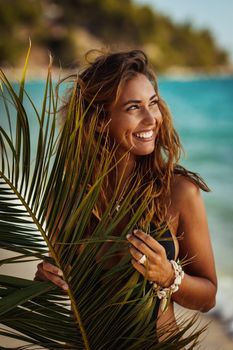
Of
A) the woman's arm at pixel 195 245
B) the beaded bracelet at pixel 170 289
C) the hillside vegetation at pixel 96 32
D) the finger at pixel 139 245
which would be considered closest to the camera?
the finger at pixel 139 245

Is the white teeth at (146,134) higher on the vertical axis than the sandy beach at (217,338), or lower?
lower

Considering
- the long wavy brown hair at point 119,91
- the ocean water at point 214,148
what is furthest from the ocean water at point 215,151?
the long wavy brown hair at point 119,91

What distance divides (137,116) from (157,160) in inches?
5.5

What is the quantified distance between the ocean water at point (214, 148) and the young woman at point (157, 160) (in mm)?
3679

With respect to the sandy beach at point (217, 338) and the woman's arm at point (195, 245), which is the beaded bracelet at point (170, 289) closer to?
the woman's arm at point (195, 245)

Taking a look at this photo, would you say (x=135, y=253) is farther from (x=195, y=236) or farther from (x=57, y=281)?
(x=195, y=236)

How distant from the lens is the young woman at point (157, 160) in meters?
1.81

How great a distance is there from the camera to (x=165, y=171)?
1939 millimetres

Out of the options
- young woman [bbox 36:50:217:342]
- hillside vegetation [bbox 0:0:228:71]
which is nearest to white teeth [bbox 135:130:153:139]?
young woman [bbox 36:50:217:342]

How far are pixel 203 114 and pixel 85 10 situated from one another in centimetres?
2225

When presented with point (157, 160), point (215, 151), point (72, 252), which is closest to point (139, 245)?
point (72, 252)

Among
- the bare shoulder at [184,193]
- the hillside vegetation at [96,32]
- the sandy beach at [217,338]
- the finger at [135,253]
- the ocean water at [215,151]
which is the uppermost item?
the hillside vegetation at [96,32]

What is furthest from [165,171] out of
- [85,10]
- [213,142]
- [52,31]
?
[85,10]

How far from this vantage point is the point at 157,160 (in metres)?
1.97
